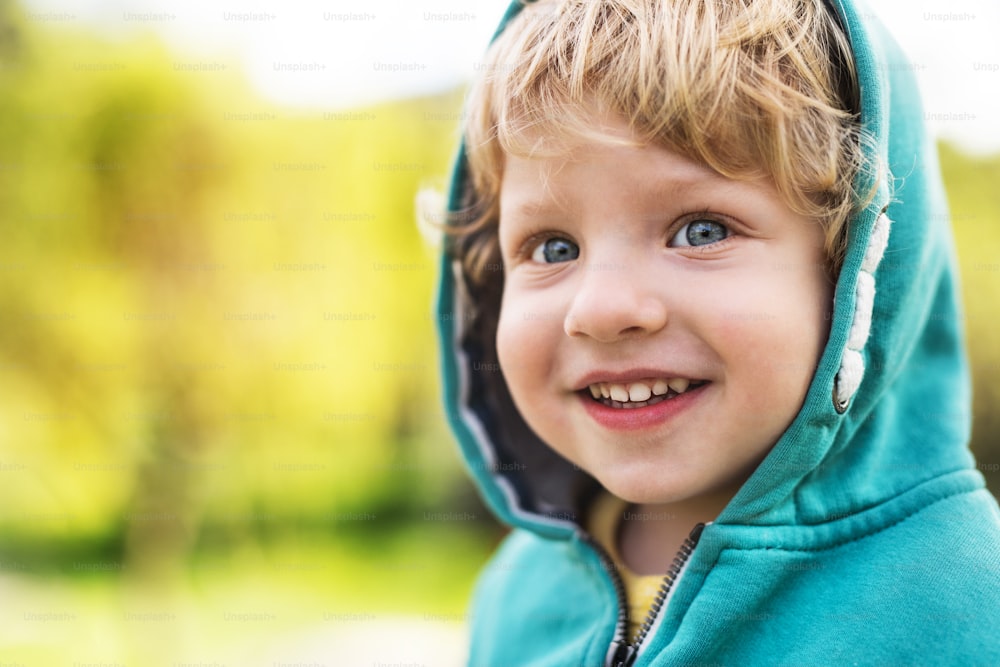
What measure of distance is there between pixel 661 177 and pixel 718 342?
0.22 m

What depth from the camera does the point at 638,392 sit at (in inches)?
44.7

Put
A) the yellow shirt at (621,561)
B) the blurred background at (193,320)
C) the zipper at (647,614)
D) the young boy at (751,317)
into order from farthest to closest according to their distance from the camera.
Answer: the blurred background at (193,320) < the yellow shirt at (621,561) < the zipper at (647,614) < the young boy at (751,317)

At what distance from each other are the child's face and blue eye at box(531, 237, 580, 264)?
0.11 ft

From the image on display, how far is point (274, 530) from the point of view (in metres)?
6.79

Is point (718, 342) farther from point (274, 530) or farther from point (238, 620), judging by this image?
point (274, 530)

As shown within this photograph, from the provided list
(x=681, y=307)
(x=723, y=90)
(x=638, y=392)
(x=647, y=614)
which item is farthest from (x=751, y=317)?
(x=647, y=614)

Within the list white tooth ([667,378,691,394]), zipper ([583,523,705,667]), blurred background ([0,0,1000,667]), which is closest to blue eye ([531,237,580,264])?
white tooth ([667,378,691,394])

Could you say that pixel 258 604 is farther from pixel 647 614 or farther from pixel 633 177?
pixel 633 177

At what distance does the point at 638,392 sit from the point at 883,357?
34 centimetres

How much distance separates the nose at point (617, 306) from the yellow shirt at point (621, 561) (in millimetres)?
446

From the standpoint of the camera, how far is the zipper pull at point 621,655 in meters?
1.19

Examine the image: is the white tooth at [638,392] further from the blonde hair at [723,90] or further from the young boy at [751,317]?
the blonde hair at [723,90]

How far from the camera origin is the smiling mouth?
1.12m

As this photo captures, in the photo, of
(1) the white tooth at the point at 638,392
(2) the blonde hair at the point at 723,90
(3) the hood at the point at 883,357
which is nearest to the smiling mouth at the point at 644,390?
(1) the white tooth at the point at 638,392
